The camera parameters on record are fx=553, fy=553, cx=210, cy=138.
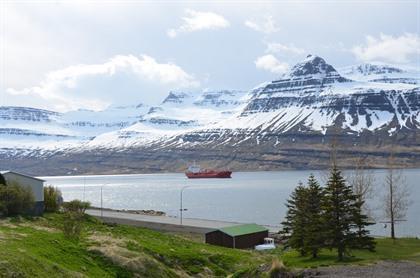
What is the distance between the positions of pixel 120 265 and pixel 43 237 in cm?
597

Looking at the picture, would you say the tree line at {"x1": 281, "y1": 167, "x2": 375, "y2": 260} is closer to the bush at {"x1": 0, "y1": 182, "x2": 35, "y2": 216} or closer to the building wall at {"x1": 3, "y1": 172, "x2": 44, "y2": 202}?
the bush at {"x1": 0, "y1": 182, "x2": 35, "y2": 216}

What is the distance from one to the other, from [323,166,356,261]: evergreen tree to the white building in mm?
33076

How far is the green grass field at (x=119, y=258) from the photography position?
92.7 ft

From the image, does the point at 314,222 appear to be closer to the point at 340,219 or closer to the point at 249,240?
the point at 340,219

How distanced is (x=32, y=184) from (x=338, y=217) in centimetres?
3576

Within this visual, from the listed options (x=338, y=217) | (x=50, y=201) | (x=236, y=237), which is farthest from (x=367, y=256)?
(x=50, y=201)

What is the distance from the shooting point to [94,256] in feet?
116

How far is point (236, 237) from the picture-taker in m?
62.1

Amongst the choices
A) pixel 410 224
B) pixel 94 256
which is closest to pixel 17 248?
pixel 94 256

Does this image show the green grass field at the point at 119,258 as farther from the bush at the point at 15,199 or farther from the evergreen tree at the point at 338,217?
the bush at the point at 15,199

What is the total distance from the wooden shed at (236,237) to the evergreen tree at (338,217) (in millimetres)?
23405

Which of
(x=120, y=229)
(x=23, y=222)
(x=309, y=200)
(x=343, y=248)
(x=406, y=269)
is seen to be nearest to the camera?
(x=406, y=269)

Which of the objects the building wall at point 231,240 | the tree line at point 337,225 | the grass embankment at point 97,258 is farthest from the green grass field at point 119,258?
the building wall at point 231,240

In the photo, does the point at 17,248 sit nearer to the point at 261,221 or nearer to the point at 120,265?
the point at 120,265
